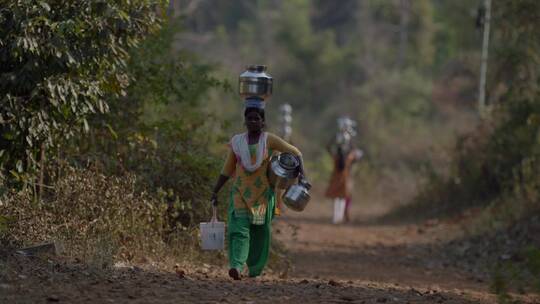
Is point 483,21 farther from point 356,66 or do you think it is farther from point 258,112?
point 356,66

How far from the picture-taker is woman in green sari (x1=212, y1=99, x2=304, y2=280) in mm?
8844

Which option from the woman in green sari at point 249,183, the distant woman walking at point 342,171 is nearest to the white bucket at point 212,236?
the woman in green sari at point 249,183

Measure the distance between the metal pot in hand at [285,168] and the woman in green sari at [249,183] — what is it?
0.26 feet

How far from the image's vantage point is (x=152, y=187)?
11.0 metres

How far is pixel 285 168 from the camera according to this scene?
874 centimetres

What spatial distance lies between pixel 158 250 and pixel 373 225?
11.6 metres

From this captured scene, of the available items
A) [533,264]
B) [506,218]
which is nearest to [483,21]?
[506,218]

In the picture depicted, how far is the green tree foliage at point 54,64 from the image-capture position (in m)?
9.28

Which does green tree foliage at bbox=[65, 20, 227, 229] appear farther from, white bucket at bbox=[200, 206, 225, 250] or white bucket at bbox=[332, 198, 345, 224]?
white bucket at bbox=[332, 198, 345, 224]

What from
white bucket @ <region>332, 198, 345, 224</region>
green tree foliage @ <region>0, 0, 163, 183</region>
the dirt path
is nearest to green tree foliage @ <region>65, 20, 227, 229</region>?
green tree foliage @ <region>0, 0, 163, 183</region>

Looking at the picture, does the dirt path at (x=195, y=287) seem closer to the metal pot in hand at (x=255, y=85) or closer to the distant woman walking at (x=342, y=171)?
the metal pot in hand at (x=255, y=85)

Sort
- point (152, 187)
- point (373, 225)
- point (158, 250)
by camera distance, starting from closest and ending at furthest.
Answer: point (158, 250)
point (152, 187)
point (373, 225)

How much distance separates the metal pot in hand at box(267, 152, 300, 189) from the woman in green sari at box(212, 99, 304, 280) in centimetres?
8

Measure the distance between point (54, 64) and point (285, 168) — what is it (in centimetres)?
241
